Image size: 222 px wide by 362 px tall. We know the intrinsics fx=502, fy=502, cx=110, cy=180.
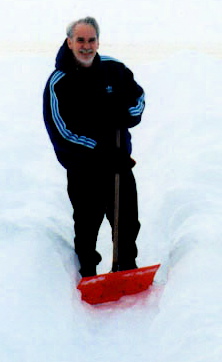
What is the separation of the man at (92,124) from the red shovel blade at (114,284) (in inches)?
7.6

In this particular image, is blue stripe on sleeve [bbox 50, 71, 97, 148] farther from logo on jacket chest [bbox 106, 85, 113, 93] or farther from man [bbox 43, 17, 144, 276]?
logo on jacket chest [bbox 106, 85, 113, 93]

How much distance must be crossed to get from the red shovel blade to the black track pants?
7.4 inches

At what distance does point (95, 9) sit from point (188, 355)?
9.78 meters

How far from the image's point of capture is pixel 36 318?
7.75ft

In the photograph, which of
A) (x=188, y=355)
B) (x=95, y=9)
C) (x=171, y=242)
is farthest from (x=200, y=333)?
(x=95, y=9)

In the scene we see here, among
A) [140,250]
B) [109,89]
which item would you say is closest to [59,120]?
[109,89]

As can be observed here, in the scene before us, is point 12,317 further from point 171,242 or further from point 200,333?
point 171,242

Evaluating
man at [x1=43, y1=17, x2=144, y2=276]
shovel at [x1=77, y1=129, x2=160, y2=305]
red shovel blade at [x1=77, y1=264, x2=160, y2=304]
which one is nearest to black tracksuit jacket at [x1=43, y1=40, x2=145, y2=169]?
man at [x1=43, y1=17, x2=144, y2=276]

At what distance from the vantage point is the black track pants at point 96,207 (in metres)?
2.77

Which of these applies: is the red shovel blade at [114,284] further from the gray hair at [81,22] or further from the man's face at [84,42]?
the gray hair at [81,22]

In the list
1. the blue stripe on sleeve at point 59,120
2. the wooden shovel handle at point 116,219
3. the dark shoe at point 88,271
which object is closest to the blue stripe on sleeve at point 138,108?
the wooden shovel handle at point 116,219

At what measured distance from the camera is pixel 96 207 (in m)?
2.88

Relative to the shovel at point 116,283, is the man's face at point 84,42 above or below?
above

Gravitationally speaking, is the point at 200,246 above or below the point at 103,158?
below
